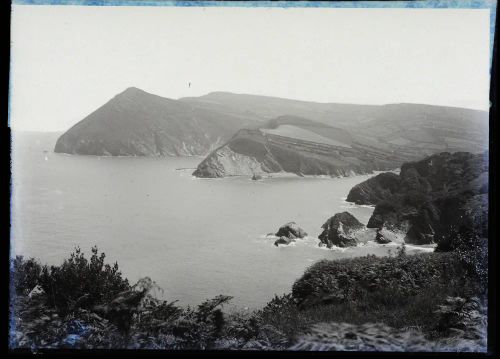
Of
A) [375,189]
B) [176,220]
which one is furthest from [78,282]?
[375,189]

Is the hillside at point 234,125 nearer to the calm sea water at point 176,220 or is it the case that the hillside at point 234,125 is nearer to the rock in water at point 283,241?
the calm sea water at point 176,220

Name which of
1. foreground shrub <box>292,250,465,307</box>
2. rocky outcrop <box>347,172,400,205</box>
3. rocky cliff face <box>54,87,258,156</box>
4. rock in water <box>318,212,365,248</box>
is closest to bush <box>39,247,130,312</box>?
rocky cliff face <box>54,87,258,156</box>

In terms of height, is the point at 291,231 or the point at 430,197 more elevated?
the point at 430,197

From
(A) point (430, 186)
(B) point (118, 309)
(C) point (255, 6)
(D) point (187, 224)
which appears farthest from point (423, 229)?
(B) point (118, 309)

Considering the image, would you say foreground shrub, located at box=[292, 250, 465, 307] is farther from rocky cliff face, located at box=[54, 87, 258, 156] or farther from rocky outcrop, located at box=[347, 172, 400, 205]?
rocky cliff face, located at box=[54, 87, 258, 156]

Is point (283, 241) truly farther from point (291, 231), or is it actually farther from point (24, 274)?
point (24, 274)

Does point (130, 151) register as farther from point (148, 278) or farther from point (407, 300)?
point (407, 300)

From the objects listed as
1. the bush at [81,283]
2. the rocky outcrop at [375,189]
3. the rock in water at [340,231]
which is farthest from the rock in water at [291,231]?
the bush at [81,283]
